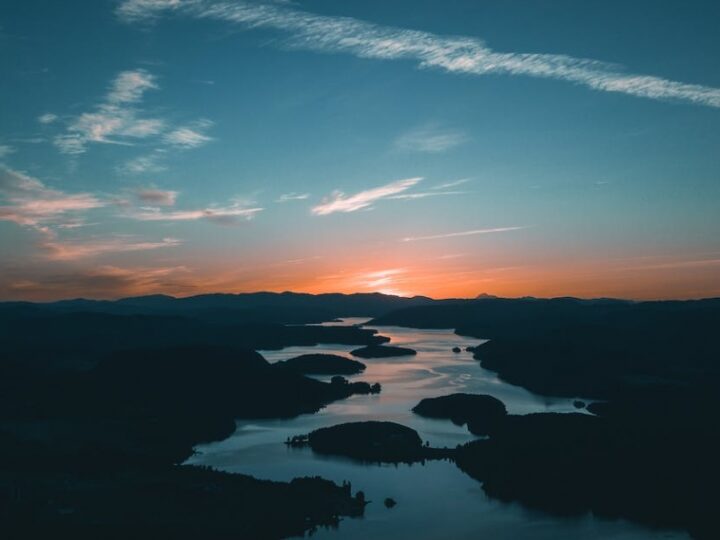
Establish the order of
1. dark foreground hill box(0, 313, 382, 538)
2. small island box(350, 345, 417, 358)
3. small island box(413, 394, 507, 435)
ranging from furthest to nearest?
small island box(350, 345, 417, 358)
small island box(413, 394, 507, 435)
dark foreground hill box(0, 313, 382, 538)

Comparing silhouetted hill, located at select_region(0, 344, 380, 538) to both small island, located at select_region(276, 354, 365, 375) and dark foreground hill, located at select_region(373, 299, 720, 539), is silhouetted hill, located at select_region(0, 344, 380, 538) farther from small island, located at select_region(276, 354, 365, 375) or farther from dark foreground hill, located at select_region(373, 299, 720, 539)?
small island, located at select_region(276, 354, 365, 375)

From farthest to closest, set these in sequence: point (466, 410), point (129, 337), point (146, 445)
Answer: point (129, 337)
point (466, 410)
point (146, 445)

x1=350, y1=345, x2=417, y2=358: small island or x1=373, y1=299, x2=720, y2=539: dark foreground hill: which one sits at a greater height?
x1=350, y1=345, x2=417, y2=358: small island

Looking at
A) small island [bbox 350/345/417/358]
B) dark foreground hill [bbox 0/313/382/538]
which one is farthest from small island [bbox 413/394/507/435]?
small island [bbox 350/345/417/358]

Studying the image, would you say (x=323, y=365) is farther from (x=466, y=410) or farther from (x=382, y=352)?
(x=466, y=410)

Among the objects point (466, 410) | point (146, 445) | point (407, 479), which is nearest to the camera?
point (407, 479)

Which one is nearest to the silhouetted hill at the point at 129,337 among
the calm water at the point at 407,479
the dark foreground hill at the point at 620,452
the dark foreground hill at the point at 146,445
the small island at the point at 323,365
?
the dark foreground hill at the point at 146,445

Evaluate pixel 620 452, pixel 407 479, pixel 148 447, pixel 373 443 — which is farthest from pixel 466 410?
pixel 148 447
